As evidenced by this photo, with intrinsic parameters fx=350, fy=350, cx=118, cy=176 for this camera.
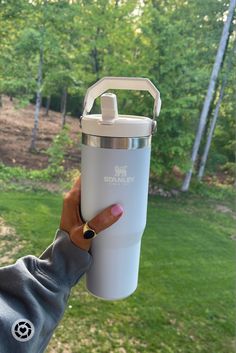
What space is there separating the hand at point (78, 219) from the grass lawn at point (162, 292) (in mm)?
850

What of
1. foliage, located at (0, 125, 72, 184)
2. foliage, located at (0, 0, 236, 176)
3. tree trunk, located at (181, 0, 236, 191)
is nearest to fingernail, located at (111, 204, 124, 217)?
foliage, located at (0, 0, 236, 176)

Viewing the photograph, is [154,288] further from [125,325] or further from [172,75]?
[172,75]

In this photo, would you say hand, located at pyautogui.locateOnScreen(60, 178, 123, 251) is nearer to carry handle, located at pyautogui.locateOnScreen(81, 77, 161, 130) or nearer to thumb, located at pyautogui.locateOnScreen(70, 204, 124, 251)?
thumb, located at pyautogui.locateOnScreen(70, 204, 124, 251)

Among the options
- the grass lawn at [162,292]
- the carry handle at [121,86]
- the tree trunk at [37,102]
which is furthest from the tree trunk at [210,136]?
the carry handle at [121,86]

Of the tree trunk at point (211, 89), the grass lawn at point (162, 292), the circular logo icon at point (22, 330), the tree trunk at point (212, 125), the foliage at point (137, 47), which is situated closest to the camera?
the circular logo icon at point (22, 330)

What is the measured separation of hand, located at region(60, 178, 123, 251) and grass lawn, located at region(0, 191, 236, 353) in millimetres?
850

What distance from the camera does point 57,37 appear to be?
285 cm

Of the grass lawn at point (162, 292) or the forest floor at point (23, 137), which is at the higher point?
the forest floor at point (23, 137)

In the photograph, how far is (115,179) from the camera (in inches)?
18.4

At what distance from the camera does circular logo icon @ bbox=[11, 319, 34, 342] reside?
42 centimetres

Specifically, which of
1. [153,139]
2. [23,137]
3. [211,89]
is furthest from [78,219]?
[23,137]

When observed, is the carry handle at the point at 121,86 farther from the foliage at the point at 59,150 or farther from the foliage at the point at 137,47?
the foliage at the point at 59,150

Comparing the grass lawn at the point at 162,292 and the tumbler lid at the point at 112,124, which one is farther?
the grass lawn at the point at 162,292

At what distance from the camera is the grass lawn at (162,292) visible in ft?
4.54
